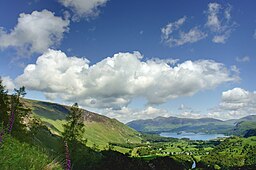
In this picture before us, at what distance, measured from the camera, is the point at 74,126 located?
47594mm

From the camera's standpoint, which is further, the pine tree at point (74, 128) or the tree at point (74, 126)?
the tree at point (74, 126)

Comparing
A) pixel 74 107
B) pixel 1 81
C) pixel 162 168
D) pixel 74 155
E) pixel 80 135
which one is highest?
pixel 1 81

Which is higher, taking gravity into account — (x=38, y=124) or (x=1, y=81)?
(x=1, y=81)

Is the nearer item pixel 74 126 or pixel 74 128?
pixel 74 128

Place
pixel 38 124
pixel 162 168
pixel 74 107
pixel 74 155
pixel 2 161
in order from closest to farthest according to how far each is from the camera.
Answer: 1. pixel 2 161
2. pixel 74 155
3. pixel 74 107
4. pixel 38 124
5. pixel 162 168

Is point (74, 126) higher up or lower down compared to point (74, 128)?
higher up

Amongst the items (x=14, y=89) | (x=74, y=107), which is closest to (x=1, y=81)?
(x=14, y=89)

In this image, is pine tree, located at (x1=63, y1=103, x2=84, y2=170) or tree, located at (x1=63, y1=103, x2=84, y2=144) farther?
tree, located at (x1=63, y1=103, x2=84, y2=144)

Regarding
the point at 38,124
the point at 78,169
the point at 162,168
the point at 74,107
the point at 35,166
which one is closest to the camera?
the point at 35,166

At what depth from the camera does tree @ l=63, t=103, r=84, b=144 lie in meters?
46.7

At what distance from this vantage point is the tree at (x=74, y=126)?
4674 cm

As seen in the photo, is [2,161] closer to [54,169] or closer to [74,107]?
[54,169]

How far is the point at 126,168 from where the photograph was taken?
9219cm

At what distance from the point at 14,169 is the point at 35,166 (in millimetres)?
799
